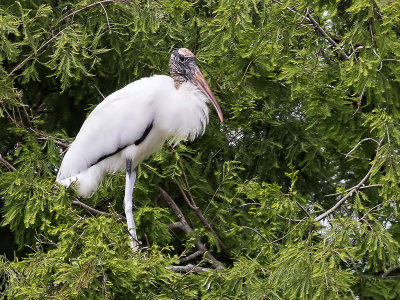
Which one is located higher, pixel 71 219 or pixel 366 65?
pixel 366 65

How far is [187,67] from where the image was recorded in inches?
278

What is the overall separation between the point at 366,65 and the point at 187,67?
1226mm

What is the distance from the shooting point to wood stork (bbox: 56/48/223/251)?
6969 mm

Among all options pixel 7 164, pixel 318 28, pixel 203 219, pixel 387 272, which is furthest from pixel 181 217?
pixel 318 28

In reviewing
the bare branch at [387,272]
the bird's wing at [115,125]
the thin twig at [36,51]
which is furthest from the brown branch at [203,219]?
the thin twig at [36,51]

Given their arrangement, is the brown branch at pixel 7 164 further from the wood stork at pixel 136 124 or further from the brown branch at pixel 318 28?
the brown branch at pixel 318 28

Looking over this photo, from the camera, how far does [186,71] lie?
23.2ft

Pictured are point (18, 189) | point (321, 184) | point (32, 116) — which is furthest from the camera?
point (321, 184)

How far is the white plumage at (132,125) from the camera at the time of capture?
696 cm

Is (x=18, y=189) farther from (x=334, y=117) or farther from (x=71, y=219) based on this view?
(x=334, y=117)

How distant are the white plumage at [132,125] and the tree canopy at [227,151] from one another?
0.21 meters

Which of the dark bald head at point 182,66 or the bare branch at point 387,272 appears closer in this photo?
the bare branch at point 387,272

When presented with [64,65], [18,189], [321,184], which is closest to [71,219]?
[18,189]

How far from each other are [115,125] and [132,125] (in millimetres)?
123
